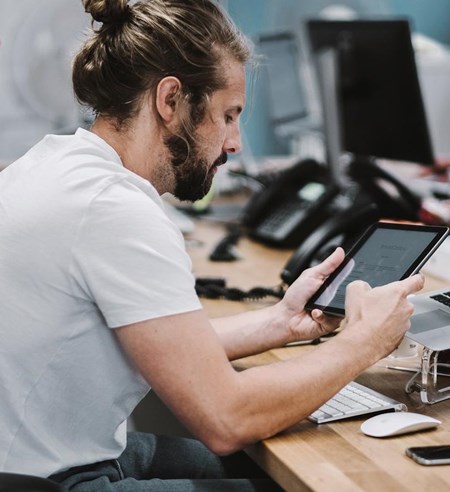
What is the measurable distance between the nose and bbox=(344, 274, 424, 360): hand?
0.31 m

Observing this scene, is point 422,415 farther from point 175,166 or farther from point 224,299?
point 224,299

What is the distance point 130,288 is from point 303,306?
0.44 m

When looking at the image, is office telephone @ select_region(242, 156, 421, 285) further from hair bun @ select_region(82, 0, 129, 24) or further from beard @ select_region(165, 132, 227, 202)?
hair bun @ select_region(82, 0, 129, 24)

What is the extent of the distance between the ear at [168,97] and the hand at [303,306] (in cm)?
36

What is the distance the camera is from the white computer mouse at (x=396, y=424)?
1.20m

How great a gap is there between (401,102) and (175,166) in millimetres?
1289

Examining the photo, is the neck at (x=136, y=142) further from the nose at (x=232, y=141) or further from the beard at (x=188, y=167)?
the nose at (x=232, y=141)

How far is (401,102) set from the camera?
2.54m

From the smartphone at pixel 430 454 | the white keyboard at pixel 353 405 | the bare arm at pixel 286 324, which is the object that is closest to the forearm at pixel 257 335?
the bare arm at pixel 286 324

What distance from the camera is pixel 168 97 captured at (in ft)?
4.41

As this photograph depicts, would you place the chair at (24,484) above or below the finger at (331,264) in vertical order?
below

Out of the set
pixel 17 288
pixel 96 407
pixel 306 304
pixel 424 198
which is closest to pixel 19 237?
pixel 17 288

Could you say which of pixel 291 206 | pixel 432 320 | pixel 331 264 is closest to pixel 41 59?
pixel 291 206

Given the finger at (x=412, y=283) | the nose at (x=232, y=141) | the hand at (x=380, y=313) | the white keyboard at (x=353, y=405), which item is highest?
the nose at (x=232, y=141)
